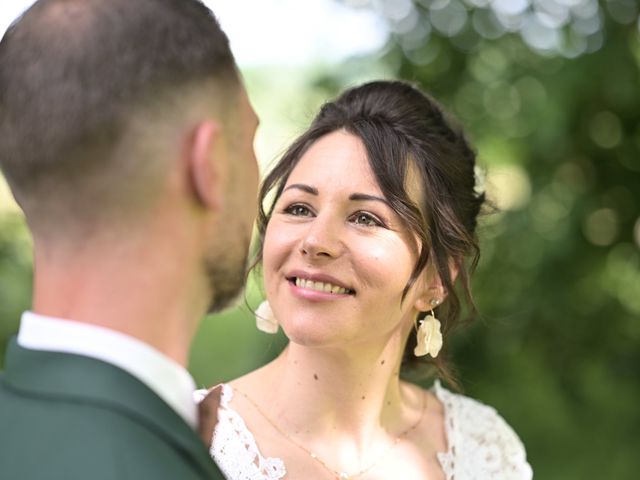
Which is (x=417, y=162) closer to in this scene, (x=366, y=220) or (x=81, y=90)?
→ (x=366, y=220)

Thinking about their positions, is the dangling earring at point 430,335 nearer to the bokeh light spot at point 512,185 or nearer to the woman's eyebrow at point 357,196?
the woman's eyebrow at point 357,196

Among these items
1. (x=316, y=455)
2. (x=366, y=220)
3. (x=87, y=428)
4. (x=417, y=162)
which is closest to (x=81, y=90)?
(x=87, y=428)

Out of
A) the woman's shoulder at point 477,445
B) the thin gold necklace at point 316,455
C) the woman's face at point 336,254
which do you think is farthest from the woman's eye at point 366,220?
the woman's shoulder at point 477,445

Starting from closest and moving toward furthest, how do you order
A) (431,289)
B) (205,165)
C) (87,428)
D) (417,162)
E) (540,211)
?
(87,428) < (205,165) < (417,162) < (431,289) < (540,211)

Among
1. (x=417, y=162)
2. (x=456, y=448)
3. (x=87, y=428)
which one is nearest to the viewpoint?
(x=87, y=428)

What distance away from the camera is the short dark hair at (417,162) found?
280 cm

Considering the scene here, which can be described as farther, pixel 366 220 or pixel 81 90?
pixel 366 220

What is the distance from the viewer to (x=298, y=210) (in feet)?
9.21

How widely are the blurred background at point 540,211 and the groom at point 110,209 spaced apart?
316 centimetres

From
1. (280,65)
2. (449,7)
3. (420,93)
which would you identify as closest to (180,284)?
(420,93)

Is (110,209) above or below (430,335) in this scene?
above

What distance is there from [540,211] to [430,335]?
1844mm

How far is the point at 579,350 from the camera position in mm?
4852

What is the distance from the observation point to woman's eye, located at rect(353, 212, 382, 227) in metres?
2.75
